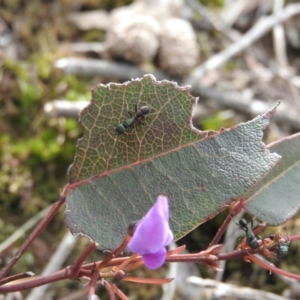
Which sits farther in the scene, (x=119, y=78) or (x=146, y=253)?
(x=119, y=78)

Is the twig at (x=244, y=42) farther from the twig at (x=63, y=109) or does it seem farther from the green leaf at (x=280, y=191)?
the green leaf at (x=280, y=191)

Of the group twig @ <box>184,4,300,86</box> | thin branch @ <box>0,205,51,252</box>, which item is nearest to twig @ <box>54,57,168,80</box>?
twig @ <box>184,4,300,86</box>

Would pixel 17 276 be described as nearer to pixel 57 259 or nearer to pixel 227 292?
pixel 57 259

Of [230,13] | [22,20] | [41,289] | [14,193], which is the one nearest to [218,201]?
[41,289]

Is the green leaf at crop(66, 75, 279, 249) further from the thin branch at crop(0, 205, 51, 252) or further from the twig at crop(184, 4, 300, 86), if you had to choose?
the twig at crop(184, 4, 300, 86)

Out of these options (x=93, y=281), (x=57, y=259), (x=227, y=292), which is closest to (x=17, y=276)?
(x=93, y=281)

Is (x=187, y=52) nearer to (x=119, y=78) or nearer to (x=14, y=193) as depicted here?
(x=119, y=78)

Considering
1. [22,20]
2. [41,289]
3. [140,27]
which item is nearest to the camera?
[41,289]
